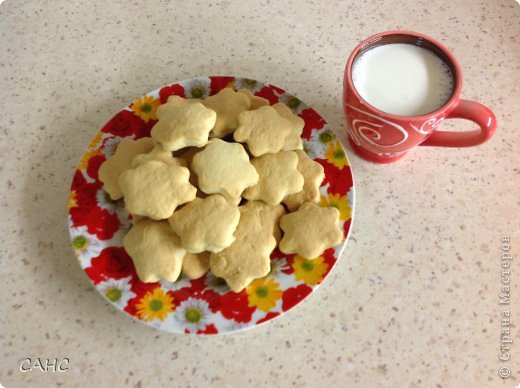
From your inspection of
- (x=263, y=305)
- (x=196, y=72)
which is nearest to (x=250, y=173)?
(x=263, y=305)

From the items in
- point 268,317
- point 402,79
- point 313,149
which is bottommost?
point 268,317

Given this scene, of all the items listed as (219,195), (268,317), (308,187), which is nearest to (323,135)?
(308,187)

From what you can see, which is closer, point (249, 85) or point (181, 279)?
point (181, 279)

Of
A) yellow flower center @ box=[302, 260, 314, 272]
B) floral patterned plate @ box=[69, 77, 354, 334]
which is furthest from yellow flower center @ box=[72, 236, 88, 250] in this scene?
yellow flower center @ box=[302, 260, 314, 272]

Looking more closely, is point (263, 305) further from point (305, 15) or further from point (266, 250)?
point (305, 15)

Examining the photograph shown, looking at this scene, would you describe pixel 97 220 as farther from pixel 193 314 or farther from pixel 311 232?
pixel 311 232

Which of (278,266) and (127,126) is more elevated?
(127,126)
